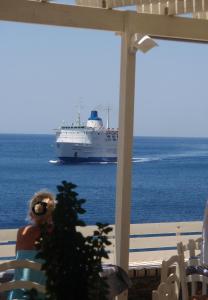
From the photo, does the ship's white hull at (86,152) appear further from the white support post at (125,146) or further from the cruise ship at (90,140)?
the white support post at (125,146)

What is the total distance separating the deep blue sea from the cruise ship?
1698mm

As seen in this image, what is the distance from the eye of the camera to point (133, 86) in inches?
161

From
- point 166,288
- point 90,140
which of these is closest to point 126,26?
point 166,288

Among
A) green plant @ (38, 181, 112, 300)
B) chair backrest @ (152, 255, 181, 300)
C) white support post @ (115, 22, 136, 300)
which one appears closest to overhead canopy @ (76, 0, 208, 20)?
white support post @ (115, 22, 136, 300)

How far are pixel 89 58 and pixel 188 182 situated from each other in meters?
11.0

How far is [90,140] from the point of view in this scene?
101 feet

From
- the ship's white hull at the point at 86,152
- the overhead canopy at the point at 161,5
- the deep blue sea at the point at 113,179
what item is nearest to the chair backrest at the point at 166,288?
the overhead canopy at the point at 161,5

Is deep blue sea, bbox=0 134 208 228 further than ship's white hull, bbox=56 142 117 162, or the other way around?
deep blue sea, bbox=0 134 208 228

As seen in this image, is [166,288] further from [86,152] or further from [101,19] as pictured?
[86,152]

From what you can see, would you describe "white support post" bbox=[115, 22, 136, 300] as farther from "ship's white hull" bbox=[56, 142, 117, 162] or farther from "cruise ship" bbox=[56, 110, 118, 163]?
"ship's white hull" bbox=[56, 142, 117, 162]

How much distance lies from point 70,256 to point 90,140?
1149 inches

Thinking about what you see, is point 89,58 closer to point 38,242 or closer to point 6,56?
point 6,56

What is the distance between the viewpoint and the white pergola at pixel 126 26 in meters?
3.88

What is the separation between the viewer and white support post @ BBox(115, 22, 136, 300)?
160 inches
